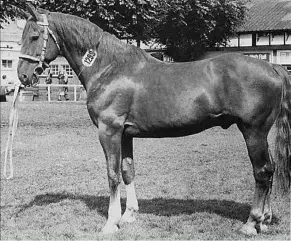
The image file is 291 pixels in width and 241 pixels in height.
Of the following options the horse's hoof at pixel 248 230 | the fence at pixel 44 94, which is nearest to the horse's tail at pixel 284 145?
the horse's hoof at pixel 248 230

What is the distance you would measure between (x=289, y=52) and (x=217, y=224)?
11.1 feet

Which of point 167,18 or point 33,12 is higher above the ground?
point 167,18

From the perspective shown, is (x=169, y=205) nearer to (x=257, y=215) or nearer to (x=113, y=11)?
(x=257, y=215)

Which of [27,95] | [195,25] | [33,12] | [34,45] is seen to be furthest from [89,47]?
[195,25]

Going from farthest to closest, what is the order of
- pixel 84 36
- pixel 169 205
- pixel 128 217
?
pixel 169 205 < pixel 128 217 < pixel 84 36

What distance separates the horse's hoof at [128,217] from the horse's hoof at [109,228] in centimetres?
40

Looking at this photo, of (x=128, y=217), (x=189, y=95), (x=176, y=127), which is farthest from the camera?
(x=128, y=217)

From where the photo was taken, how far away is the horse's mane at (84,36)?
19.4ft

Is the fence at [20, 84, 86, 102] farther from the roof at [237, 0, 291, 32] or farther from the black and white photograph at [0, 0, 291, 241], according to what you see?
the roof at [237, 0, 291, 32]

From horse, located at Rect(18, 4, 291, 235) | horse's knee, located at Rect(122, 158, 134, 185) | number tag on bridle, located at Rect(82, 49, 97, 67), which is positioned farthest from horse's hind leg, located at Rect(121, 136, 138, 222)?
number tag on bridle, located at Rect(82, 49, 97, 67)

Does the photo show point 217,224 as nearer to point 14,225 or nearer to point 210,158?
point 14,225

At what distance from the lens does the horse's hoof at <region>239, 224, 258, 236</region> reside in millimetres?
5621

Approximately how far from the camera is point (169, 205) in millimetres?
7035

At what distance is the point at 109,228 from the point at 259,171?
2038mm
